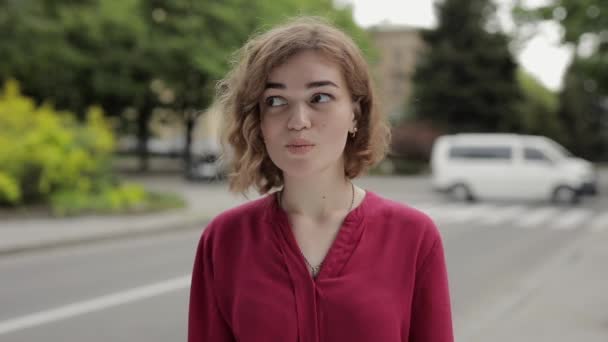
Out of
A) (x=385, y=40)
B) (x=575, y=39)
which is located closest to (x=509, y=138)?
(x=575, y=39)

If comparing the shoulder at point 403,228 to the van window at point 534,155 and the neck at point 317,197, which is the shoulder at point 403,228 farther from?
the van window at point 534,155

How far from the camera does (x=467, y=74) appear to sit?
41.5m

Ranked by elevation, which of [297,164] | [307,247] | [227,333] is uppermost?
[297,164]

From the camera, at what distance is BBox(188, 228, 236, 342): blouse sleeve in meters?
1.57

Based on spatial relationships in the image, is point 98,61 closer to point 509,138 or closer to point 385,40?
point 509,138

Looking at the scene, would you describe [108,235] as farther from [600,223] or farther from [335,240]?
[600,223]

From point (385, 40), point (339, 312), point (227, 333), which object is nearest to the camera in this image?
point (339, 312)

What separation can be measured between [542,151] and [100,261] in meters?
14.7

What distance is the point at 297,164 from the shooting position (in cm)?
148

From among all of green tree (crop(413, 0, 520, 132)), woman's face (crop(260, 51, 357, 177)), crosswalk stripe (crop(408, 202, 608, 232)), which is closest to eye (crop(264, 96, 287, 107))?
woman's face (crop(260, 51, 357, 177))

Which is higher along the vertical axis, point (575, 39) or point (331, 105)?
point (575, 39)

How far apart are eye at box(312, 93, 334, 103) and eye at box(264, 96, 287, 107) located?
0.07 metres

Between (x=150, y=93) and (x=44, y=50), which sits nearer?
(x=44, y=50)

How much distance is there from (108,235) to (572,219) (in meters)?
11.5
